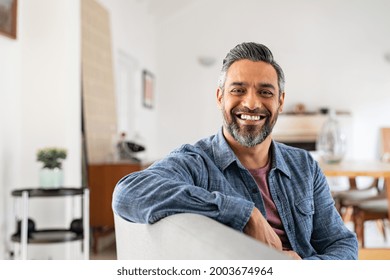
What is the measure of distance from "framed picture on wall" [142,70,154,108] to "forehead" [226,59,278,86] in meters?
3.34

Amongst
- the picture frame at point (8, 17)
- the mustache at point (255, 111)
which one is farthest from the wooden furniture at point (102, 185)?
the mustache at point (255, 111)

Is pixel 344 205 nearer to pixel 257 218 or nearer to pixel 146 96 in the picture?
pixel 146 96

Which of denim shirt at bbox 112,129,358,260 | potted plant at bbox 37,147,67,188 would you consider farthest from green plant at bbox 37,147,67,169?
denim shirt at bbox 112,129,358,260

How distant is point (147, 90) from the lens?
14.3ft

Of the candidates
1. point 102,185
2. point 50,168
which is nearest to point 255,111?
point 50,168

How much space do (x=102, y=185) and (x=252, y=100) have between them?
7.76 ft

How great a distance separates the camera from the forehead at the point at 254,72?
35.7 inches

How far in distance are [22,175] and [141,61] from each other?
168 centimetres

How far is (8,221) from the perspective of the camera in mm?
2553

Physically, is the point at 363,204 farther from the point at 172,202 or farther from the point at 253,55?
the point at 172,202

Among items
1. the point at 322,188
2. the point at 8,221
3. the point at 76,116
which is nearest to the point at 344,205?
the point at 76,116

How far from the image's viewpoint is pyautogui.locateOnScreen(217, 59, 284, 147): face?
0.91 m

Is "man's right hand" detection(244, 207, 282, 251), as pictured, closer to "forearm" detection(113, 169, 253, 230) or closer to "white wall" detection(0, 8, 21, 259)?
"forearm" detection(113, 169, 253, 230)

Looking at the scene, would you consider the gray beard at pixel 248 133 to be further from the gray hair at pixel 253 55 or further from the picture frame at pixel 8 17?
the picture frame at pixel 8 17
